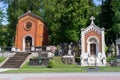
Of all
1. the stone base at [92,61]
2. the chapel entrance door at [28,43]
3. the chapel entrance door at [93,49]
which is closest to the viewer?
the stone base at [92,61]

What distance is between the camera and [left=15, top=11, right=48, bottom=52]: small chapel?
49.3m

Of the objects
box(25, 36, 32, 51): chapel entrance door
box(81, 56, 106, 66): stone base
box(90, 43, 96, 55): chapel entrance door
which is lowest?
box(81, 56, 106, 66): stone base

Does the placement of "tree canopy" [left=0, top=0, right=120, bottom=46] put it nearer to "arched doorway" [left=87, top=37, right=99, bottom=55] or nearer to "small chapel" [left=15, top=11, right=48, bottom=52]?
"small chapel" [left=15, top=11, right=48, bottom=52]

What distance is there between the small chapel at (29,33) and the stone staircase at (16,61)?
6680 millimetres

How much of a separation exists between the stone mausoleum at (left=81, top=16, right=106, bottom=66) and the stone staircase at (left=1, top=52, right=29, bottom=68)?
27.8 ft

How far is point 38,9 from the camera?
61.1 m

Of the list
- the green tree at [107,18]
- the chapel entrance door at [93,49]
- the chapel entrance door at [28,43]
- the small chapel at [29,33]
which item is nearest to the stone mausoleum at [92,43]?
the chapel entrance door at [93,49]

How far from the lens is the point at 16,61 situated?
38625 mm

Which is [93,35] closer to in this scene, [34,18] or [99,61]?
[99,61]

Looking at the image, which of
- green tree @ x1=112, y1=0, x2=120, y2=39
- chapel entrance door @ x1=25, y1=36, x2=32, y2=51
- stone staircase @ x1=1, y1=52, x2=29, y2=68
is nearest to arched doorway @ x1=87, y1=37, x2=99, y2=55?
green tree @ x1=112, y1=0, x2=120, y2=39

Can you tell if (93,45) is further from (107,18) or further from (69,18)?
(107,18)

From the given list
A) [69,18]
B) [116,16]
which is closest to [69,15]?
[69,18]

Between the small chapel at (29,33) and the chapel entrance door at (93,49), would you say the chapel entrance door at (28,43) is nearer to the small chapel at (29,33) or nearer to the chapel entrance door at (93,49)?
the small chapel at (29,33)

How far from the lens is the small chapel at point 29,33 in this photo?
4931cm
